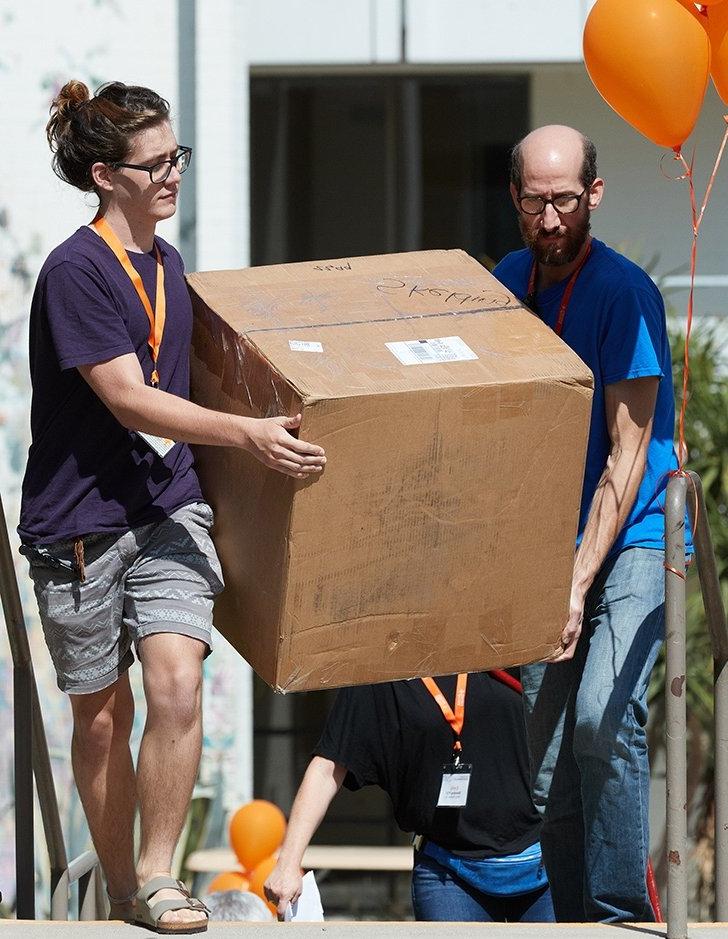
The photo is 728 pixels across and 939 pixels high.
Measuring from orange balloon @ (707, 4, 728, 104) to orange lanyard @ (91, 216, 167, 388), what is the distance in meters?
1.33

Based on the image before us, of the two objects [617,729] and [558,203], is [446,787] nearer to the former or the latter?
[617,729]

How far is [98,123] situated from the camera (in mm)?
2840

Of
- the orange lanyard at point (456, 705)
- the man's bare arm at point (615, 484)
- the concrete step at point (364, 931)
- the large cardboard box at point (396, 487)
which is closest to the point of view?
the concrete step at point (364, 931)

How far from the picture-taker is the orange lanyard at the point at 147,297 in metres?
2.83

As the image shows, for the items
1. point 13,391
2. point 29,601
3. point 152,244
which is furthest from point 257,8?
point 152,244

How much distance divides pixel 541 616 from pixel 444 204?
406 cm

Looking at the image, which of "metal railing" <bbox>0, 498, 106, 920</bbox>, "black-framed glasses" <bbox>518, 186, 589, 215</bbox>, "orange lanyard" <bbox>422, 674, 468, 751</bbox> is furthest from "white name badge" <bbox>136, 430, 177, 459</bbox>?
"orange lanyard" <bbox>422, 674, 468, 751</bbox>

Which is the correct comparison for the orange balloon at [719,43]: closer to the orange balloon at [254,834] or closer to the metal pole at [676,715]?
the metal pole at [676,715]

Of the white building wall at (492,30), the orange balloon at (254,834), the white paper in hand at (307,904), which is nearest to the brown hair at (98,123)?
the white paper in hand at (307,904)

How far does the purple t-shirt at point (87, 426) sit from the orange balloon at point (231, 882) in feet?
9.45

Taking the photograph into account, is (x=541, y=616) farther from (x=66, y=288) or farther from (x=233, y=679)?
(x=233, y=679)

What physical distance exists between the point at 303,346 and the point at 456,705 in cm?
123

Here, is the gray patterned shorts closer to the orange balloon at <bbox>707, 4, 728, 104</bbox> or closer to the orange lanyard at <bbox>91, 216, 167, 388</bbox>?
the orange lanyard at <bbox>91, 216, 167, 388</bbox>

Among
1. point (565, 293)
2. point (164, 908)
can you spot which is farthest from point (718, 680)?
point (164, 908)
